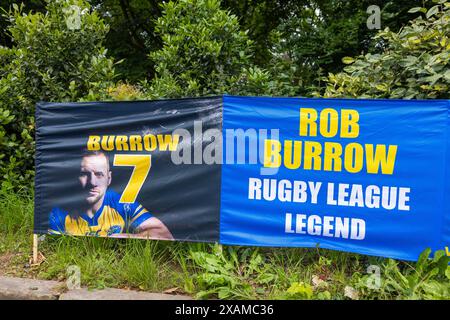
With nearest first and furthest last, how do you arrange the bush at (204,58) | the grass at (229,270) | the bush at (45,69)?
the grass at (229,270) → the bush at (204,58) → the bush at (45,69)

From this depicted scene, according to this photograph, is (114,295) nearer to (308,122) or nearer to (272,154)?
(272,154)

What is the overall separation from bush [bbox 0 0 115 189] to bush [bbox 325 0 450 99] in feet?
10.3

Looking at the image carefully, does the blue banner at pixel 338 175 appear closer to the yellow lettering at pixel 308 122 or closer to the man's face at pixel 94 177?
the yellow lettering at pixel 308 122

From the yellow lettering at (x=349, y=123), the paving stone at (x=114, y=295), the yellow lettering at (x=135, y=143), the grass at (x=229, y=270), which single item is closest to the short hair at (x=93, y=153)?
the yellow lettering at (x=135, y=143)

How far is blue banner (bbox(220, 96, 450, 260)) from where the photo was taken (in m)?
3.70

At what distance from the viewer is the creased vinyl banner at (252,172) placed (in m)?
3.74

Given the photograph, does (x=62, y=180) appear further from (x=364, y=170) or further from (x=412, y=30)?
(x=412, y=30)

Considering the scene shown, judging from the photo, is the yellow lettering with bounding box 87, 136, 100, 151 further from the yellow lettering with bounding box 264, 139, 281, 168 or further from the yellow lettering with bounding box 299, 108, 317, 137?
the yellow lettering with bounding box 299, 108, 317, 137

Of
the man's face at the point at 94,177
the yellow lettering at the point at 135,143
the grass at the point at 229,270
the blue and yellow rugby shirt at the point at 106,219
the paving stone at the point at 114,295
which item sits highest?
the yellow lettering at the point at 135,143

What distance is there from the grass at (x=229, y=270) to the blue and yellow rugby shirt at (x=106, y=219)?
0.13m

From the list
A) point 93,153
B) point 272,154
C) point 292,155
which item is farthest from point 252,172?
point 93,153

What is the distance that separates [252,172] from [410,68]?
1882 mm
